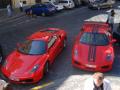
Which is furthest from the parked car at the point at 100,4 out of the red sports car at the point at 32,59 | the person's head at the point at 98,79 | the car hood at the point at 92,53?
the person's head at the point at 98,79

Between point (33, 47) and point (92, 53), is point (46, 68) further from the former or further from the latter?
point (92, 53)

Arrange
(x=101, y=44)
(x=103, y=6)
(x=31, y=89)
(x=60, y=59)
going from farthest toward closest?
(x=103, y=6), (x=60, y=59), (x=101, y=44), (x=31, y=89)

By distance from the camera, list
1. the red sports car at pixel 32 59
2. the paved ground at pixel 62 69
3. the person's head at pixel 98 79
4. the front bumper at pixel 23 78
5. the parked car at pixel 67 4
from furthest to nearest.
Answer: the parked car at pixel 67 4
the paved ground at pixel 62 69
the red sports car at pixel 32 59
the front bumper at pixel 23 78
the person's head at pixel 98 79

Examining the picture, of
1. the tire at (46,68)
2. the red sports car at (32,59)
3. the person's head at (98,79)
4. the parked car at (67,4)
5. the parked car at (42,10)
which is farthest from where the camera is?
the parked car at (67,4)

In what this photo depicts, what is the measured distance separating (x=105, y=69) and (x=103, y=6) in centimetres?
2698

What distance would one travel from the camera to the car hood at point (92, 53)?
12320 millimetres

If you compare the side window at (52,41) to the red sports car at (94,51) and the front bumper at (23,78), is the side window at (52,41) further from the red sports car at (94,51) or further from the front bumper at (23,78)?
the front bumper at (23,78)

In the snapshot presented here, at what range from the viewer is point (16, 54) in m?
12.5

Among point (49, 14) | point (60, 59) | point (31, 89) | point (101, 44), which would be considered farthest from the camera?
point (49, 14)

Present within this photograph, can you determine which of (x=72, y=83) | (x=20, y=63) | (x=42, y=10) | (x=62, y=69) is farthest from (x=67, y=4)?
(x=72, y=83)

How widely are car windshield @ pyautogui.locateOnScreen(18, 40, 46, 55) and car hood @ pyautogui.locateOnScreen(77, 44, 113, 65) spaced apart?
64.6 inches

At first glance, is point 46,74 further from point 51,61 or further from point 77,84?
point 77,84

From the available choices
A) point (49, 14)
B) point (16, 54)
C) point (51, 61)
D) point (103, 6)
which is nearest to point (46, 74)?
point (51, 61)

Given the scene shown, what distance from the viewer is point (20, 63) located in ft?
38.3
